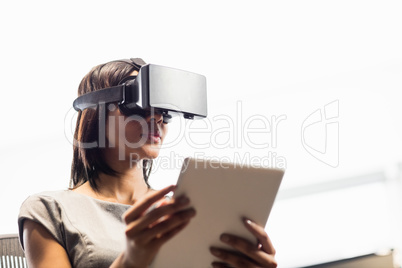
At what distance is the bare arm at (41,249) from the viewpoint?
3.05ft

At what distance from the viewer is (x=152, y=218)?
69 centimetres

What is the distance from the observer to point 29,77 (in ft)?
6.85

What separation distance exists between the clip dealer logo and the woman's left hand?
1453 mm

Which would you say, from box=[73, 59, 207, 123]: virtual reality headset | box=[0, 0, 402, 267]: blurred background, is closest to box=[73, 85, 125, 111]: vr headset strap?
box=[73, 59, 207, 123]: virtual reality headset

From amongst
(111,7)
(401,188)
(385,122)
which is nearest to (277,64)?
(385,122)

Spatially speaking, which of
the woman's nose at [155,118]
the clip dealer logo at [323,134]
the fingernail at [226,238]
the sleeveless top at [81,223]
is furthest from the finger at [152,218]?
the clip dealer logo at [323,134]

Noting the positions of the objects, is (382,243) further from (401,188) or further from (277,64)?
(277,64)

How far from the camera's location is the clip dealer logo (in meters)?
2.25

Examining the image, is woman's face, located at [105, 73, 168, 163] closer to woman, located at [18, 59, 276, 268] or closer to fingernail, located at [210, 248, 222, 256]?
woman, located at [18, 59, 276, 268]

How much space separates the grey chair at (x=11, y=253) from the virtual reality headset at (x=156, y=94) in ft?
1.02

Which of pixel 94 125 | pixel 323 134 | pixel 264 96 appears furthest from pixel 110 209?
pixel 323 134

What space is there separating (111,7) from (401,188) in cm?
158

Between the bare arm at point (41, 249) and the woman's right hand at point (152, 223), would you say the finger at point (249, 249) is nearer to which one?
the woman's right hand at point (152, 223)

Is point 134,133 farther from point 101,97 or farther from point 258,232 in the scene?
point 258,232
